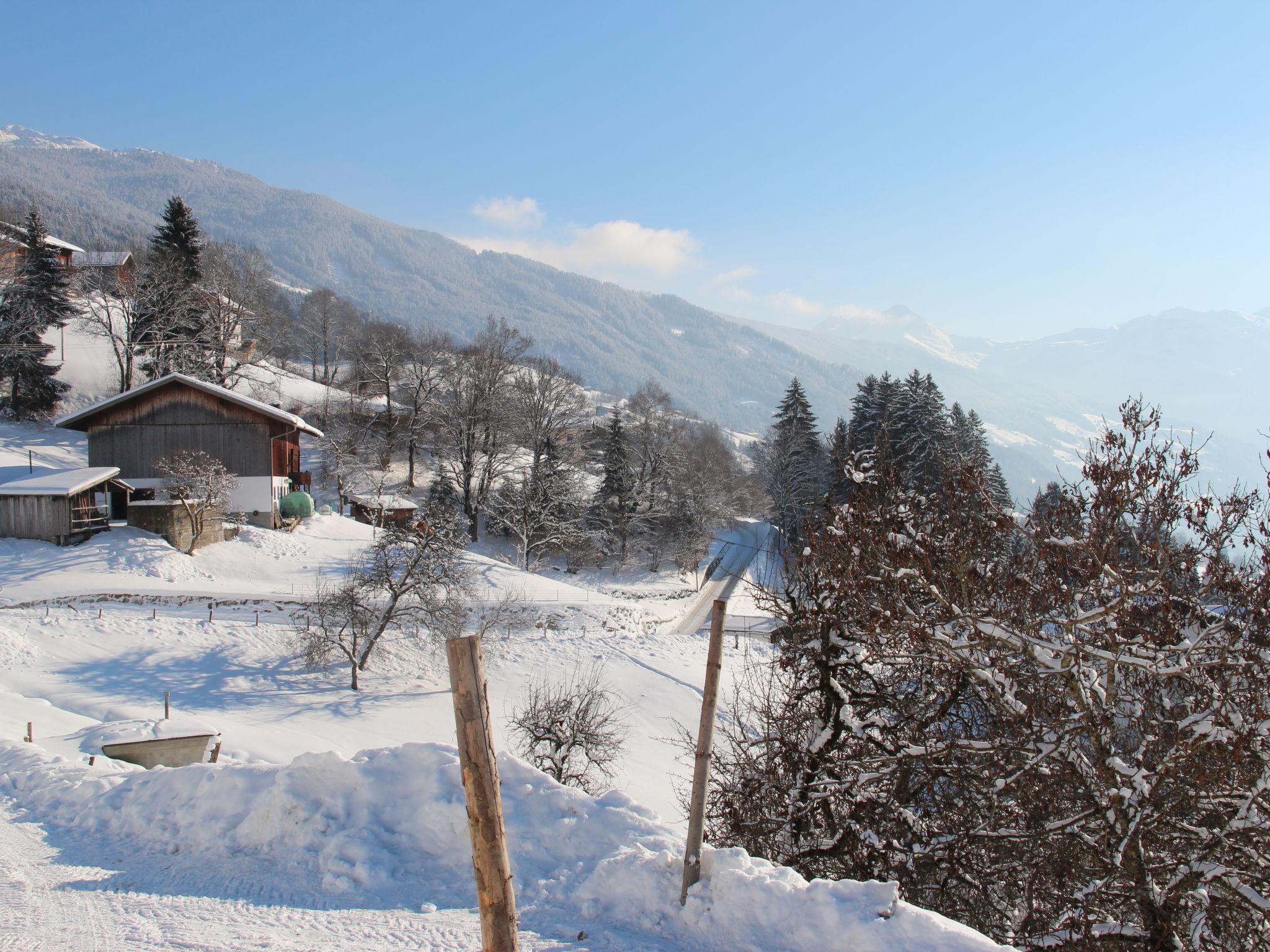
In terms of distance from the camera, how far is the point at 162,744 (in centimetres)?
1218

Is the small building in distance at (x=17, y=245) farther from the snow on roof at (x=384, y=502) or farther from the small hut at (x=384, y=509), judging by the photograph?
Result: the small hut at (x=384, y=509)

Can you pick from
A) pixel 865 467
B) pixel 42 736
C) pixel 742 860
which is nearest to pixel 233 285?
pixel 42 736

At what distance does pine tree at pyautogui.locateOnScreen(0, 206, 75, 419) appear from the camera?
3941 centimetres

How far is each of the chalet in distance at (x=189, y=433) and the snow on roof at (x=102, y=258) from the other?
2990 cm

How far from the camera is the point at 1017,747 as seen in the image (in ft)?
22.3

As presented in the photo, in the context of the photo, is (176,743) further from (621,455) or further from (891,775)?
(621,455)

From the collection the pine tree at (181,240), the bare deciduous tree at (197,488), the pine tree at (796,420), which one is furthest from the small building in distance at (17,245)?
the pine tree at (796,420)

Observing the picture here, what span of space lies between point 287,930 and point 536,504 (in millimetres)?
36322

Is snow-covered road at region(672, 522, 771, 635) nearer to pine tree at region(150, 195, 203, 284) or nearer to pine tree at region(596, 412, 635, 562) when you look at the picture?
pine tree at region(596, 412, 635, 562)

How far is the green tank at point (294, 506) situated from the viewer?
111 feet

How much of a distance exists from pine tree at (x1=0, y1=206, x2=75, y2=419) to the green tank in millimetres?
18637

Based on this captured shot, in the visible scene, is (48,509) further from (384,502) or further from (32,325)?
(32,325)

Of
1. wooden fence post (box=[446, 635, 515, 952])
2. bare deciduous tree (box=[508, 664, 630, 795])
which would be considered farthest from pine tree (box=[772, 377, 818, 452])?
wooden fence post (box=[446, 635, 515, 952])

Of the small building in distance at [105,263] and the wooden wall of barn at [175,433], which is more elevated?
the small building in distance at [105,263]
